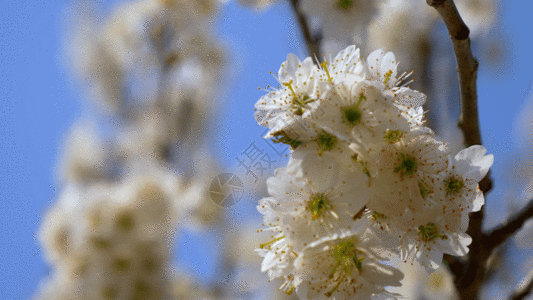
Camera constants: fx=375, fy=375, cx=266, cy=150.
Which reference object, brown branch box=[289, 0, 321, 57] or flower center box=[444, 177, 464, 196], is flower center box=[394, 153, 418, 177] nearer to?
flower center box=[444, 177, 464, 196]

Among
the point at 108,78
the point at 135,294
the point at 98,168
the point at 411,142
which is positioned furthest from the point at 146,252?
the point at 108,78

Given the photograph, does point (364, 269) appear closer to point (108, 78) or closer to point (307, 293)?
point (307, 293)

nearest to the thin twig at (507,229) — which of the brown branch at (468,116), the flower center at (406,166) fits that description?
the brown branch at (468,116)

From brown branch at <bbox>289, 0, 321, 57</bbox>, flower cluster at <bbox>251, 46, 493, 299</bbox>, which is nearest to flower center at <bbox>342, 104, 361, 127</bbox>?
flower cluster at <bbox>251, 46, 493, 299</bbox>

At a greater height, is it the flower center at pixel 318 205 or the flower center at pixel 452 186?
the flower center at pixel 318 205

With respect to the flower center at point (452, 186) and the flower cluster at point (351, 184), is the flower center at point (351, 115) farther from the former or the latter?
the flower center at point (452, 186)

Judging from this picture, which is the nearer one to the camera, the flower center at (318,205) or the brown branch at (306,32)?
the flower center at (318,205)

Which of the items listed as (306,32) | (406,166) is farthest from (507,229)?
(306,32)
